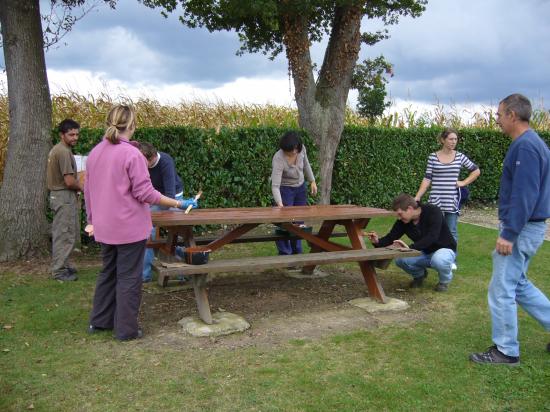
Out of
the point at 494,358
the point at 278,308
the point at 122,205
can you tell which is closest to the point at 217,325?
the point at 278,308

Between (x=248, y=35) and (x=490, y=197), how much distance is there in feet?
25.3

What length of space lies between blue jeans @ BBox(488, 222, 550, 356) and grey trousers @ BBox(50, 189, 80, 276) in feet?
16.1

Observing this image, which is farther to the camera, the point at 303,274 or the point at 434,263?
the point at 303,274

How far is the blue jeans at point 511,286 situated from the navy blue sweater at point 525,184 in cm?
15

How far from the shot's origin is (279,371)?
13.7ft

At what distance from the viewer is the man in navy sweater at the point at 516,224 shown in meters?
3.98

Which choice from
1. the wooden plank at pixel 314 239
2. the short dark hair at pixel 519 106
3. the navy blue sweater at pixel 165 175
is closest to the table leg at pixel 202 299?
the wooden plank at pixel 314 239

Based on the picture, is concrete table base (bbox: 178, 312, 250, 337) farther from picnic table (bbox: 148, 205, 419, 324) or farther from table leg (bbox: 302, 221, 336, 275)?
table leg (bbox: 302, 221, 336, 275)

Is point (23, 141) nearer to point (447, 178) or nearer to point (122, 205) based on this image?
point (122, 205)

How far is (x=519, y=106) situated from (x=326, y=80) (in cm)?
748

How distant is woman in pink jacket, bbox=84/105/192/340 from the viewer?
4547 mm

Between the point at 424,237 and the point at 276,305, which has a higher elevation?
the point at 424,237

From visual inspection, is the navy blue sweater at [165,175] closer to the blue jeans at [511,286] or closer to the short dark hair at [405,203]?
the short dark hair at [405,203]

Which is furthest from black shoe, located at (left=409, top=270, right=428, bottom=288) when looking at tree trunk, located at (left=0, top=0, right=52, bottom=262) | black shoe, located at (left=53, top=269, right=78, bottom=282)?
tree trunk, located at (left=0, top=0, right=52, bottom=262)
